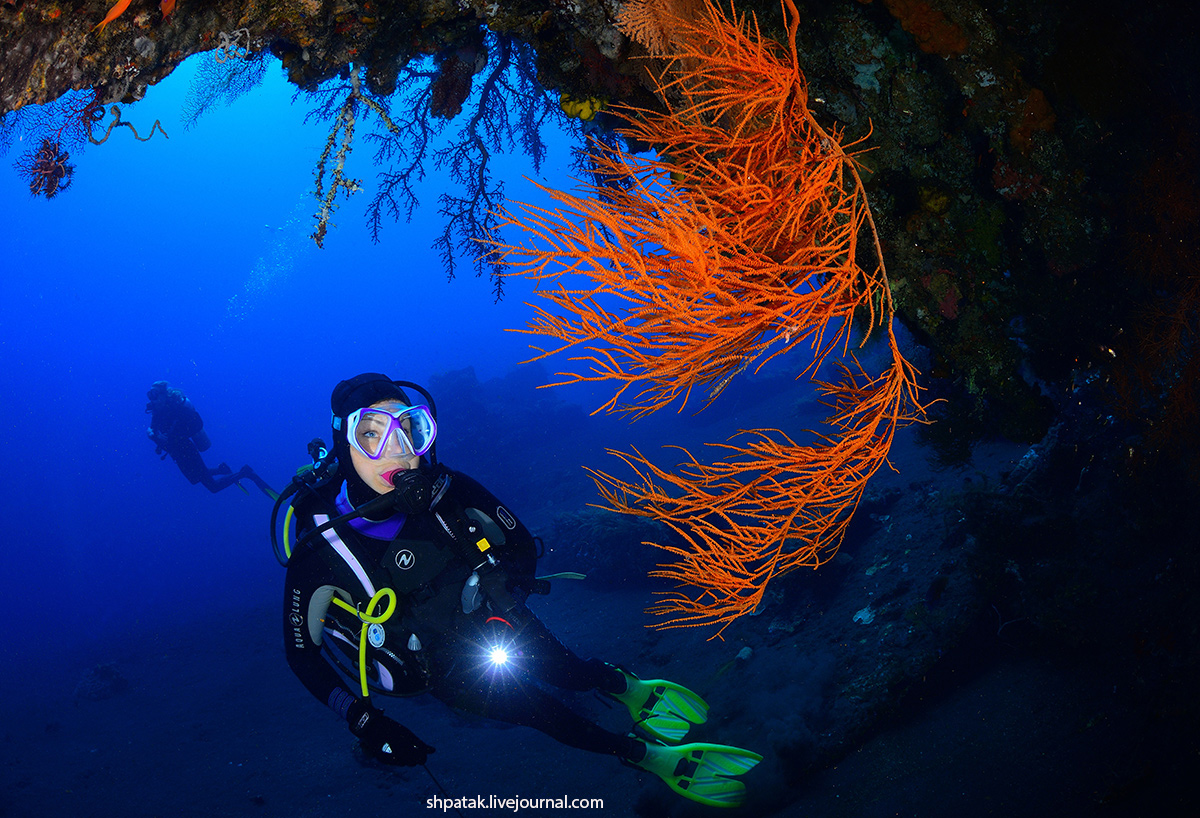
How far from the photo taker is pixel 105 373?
107875mm

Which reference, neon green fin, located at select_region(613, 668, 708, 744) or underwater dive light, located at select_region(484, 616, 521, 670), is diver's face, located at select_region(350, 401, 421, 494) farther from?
neon green fin, located at select_region(613, 668, 708, 744)

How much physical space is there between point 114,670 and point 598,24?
15946mm

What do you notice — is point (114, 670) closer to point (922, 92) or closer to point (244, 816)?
point (244, 816)

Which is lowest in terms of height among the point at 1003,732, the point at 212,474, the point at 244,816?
the point at 1003,732

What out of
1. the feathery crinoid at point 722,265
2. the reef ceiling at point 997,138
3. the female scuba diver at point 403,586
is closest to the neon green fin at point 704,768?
the female scuba diver at point 403,586

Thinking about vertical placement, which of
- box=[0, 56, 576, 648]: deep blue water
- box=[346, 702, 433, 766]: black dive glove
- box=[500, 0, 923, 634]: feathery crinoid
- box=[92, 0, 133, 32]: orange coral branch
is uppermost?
box=[0, 56, 576, 648]: deep blue water

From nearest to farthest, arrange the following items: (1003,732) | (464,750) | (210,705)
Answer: (1003,732) → (464,750) → (210,705)

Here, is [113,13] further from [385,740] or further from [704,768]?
[704,768]

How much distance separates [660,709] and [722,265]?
12.8ft

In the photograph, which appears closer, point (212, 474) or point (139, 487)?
point (212, 474)

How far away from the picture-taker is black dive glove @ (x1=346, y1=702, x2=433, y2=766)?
9.49 ft

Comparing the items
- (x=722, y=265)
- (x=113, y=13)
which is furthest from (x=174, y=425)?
(x=722, y=265)

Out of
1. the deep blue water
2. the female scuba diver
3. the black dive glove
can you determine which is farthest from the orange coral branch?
the deep blue water

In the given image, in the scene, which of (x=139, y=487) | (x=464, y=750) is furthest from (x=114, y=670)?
(x=139, y=487)
